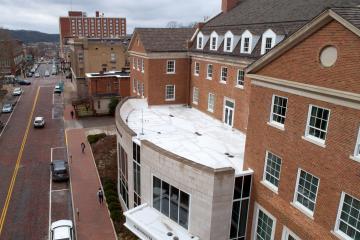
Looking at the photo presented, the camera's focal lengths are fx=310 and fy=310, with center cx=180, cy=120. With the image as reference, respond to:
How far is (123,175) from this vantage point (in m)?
26.9

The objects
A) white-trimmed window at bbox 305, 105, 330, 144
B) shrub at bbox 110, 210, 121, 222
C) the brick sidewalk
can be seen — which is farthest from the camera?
shrub at bbox 110, 210, 121, 222

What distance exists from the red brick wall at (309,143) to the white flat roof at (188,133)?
124 inches

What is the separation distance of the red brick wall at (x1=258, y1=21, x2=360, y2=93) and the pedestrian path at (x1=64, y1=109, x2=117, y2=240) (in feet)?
58.3

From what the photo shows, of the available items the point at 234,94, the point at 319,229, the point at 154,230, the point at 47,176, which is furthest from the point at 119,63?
the point at 319,229

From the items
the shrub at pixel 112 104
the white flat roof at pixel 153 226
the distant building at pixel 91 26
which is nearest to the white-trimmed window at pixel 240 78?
the white flat roof at pixel 153 226

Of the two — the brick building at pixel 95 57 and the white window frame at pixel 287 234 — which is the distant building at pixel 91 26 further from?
the white window frame at pixel 287 234

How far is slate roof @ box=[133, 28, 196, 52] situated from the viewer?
34.6m

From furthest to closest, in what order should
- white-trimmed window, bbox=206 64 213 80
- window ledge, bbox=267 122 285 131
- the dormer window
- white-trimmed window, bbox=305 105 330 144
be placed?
1. white-trimmed window, bbox=206 64 213 80
2. the dormer window
3. window ledge, bbox=267 122 285 131
4. white-trimmed window, bbox=305 105 330 144

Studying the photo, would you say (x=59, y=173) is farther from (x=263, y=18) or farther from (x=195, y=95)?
(x=263, y=18)

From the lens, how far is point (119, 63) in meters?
72.8

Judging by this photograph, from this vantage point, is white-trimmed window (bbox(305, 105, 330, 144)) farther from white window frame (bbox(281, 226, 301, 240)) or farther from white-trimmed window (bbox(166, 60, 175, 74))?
white-trimmed window (bbox(166, 60, 175, 74))

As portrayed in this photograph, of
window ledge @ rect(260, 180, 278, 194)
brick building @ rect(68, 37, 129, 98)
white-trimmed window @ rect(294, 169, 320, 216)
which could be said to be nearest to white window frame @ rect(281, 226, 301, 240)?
white-trimmed window @ rect(294, 169, 320, 216)

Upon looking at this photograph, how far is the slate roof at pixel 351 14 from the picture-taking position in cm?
1152

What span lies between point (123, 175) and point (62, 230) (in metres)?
6.55
